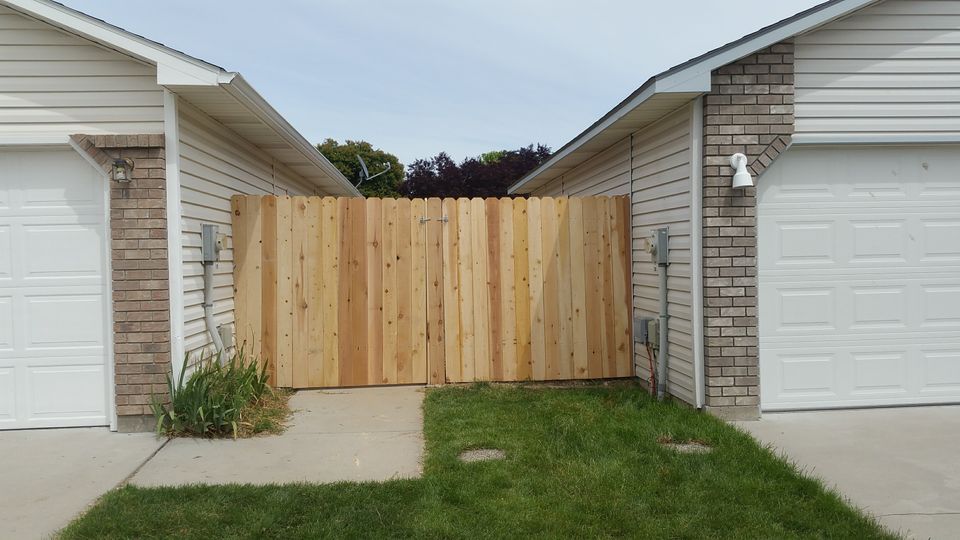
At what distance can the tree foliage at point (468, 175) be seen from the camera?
30875mm

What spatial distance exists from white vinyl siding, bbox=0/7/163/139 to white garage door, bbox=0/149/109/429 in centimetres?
27

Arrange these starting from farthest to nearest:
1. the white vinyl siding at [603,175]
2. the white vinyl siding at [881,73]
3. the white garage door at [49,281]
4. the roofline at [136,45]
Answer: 1. the white vinyl siding at [603,175]
2. the white vinyl siding at [881,73]
3. the white garage door at [49,281]
4. the roofline at [136,45]

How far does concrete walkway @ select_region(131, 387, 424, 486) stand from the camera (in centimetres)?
455

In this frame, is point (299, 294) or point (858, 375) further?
point (299, 294)

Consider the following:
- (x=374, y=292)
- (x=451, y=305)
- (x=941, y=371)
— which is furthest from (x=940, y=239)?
(x=374, y=292)

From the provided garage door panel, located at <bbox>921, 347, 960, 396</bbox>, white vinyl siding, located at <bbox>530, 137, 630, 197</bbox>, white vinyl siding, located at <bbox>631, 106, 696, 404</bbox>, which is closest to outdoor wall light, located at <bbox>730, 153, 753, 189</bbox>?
white vinyl siding, located at <bbox>631, 106, 696, 404</bbox>

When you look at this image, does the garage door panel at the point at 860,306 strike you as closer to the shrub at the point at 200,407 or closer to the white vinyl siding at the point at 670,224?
the white vinyl siding at the point at 670,224

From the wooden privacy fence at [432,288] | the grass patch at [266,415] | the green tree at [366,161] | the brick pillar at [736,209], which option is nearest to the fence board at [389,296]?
the wooden privacy fence at [432,288]

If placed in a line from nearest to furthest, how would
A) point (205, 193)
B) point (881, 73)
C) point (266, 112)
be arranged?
point (881, 73), point (205, 193), point (266, 112)

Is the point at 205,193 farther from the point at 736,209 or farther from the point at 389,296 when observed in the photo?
the point at 736,209

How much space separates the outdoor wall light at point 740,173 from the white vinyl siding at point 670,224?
37 cm

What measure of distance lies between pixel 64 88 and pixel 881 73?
690 centimetres

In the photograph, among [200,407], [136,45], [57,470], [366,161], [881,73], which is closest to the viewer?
[57,470]

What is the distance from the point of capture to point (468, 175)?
31.1m
